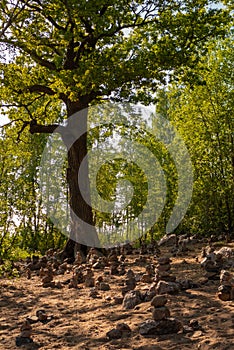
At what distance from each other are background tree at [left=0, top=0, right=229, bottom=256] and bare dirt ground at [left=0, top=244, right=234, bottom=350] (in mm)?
5557

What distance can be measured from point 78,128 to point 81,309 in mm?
8443

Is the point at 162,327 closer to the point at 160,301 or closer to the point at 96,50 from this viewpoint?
the point at 160,301

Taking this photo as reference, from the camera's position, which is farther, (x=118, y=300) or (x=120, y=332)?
(x=118, y=300)

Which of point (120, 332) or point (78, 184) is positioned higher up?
point (78, 184)

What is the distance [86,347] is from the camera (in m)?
4.92

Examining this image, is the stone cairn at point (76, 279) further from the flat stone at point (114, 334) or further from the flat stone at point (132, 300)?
the flat stone at point (114, 334)

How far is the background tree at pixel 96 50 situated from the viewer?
11102mm

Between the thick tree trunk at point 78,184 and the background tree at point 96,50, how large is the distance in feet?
0.11

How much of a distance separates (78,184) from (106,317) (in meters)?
8.37

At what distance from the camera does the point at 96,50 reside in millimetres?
12148

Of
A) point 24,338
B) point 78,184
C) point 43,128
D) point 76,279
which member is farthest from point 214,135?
point 24,338

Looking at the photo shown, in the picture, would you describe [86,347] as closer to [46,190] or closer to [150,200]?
[150,200]

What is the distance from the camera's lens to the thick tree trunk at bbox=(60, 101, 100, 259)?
45.3 ft

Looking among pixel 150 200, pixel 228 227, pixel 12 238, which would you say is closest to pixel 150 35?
pixel 12 238
